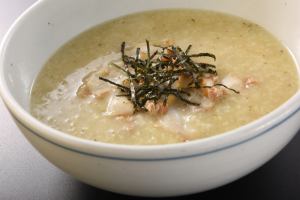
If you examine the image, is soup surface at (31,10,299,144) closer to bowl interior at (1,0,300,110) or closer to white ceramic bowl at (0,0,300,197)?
bowl interior at (1,0,300,110)

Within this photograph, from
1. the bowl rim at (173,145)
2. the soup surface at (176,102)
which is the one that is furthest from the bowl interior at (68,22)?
the bowl rim at (173,145)

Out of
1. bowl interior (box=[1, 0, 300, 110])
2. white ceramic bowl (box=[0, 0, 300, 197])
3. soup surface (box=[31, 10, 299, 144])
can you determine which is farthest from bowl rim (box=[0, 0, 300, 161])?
bowl interior (box=[1, 0, 300, 110])

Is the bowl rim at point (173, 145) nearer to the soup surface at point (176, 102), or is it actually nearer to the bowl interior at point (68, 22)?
the soup surface at point (176, 102)

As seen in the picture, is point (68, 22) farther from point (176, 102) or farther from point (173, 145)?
point (173, 145)

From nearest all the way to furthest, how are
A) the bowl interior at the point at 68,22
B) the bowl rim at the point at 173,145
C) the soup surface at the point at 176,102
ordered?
the bowl rim at the point at 173,145 → the soup surface at the point at 176,102 → the bowl interior at the point at 68,22

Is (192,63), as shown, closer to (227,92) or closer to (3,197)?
(227,92)

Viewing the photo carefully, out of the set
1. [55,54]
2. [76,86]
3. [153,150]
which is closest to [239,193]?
[153,150]

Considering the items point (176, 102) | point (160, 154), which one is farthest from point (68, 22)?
point (160, 154)
